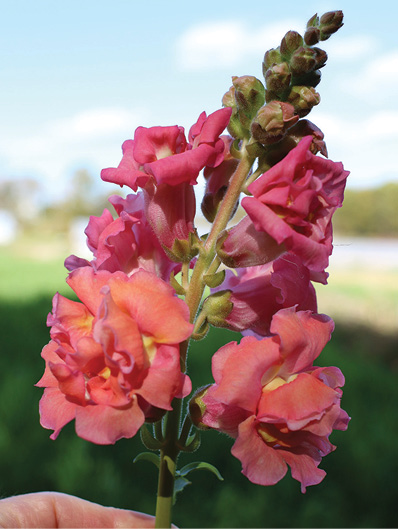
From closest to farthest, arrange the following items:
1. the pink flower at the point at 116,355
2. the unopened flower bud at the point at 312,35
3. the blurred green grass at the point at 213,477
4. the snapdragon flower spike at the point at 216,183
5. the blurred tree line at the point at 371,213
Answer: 1. the pink flower at the point at 116,355
2. the unopened flower bud at the point at 312,35
3. the snapdragon flower spike at the point at 216,183
4. the blurred green grass at the point at 213,477
5. the blurred tree line at the point at 371,213

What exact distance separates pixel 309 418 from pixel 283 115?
404mm

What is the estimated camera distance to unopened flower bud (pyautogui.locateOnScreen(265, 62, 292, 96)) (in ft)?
2.64

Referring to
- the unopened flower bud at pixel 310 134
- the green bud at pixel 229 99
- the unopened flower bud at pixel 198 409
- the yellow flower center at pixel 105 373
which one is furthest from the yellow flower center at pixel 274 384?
the green bud at pixel 229 99

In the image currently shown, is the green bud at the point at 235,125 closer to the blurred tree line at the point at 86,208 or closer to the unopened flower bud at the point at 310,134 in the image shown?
the unopened flower bud at the point at 310,134

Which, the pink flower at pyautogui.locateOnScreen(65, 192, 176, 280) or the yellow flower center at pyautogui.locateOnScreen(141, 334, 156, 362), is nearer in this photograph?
the yellow flower center at pyautogui.locateOnScreen(141, 334, 156, 362)

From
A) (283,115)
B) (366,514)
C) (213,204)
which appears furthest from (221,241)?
(366,514)

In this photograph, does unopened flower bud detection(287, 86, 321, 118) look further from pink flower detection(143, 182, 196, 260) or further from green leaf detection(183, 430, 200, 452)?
green leaf detection(183, 430, 200, 452)

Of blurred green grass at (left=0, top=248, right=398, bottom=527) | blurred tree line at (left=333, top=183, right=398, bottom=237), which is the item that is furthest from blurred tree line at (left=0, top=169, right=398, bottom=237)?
blurred green grass at (left=0, top=248, right=398, bottom=527)

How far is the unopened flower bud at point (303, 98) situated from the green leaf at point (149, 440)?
0.52 m

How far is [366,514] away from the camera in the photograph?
8.14 ft

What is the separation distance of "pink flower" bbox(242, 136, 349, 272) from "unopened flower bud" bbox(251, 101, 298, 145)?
5 cm

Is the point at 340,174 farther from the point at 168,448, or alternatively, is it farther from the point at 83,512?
the point at 83,512

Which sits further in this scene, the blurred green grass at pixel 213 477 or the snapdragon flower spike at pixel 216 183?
the blurred green grass at pixel 213 477

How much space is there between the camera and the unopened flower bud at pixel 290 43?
32.4 inches
